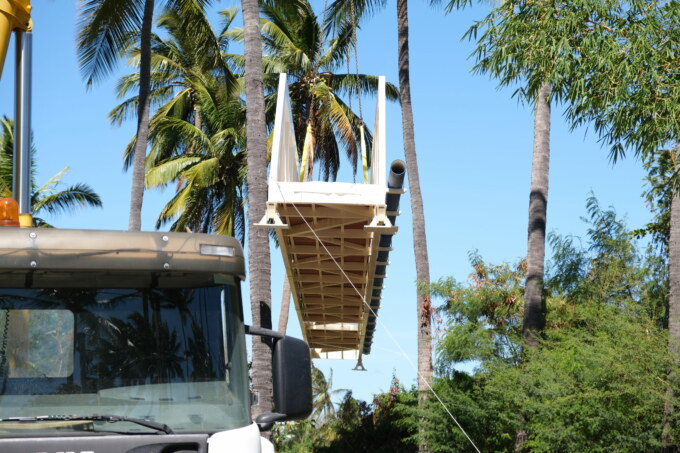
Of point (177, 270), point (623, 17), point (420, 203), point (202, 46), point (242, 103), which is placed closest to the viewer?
point (177, 270)

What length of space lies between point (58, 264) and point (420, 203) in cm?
1925

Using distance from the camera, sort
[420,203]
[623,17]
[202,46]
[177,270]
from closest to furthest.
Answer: [177,270] < [623,17] < [420,203] < [202,46]

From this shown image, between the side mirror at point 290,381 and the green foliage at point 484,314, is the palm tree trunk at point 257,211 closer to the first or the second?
→ the green foliage at point 484,314

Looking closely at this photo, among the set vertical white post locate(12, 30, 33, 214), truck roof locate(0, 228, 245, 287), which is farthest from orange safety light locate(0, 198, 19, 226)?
vertical white post locate(12, 30, 33, 214)

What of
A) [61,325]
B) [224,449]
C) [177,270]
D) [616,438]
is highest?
[177,270]

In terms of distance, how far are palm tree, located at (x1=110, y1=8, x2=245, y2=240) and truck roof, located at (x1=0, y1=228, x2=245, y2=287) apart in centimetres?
2589

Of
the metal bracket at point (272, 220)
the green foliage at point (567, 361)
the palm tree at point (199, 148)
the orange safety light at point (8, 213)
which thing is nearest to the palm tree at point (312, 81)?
the palm tree at point (199, 148)

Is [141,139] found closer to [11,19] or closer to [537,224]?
[537,224]

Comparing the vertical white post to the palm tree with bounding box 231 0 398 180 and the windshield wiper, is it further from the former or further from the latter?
Result: the palm tree with bounding box 231 0 398 180

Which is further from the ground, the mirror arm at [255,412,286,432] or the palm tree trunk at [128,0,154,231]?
the palm tree trunk at [128,0,154,231]

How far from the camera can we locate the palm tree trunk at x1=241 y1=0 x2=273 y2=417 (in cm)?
1727

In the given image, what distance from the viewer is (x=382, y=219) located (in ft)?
50.2

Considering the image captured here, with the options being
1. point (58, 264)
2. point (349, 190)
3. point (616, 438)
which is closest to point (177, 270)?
point (58, 264)

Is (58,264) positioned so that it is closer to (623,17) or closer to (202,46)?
(623,17)
